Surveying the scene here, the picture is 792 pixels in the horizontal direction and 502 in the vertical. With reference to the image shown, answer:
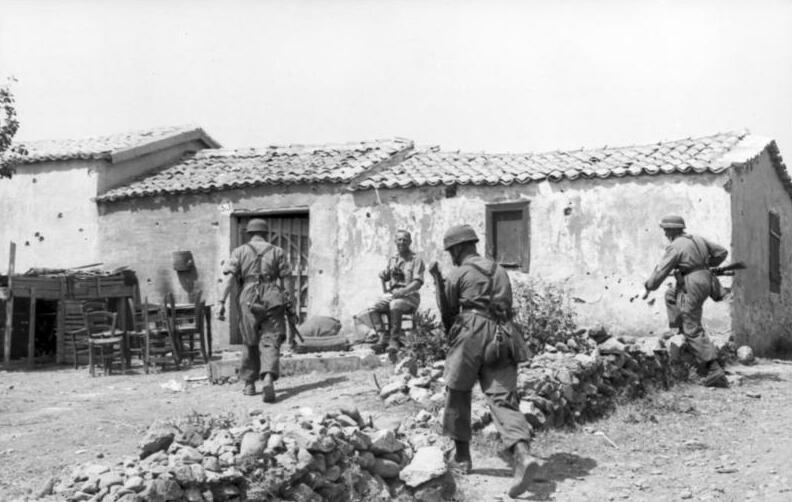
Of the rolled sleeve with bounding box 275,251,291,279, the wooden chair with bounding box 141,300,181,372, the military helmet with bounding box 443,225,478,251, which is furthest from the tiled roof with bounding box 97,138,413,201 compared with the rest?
the military helmet with bounding box 443,225,478,251

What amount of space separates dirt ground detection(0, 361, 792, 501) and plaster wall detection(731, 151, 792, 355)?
2.35 m

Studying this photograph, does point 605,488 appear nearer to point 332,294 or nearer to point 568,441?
point 568,441

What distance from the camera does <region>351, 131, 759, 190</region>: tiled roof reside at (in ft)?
43.7

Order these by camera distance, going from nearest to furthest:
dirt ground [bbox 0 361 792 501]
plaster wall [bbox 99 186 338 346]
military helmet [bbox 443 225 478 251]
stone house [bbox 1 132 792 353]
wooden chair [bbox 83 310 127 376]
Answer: dirt ground [bbox 0 361 792 501]
military helmet [bbox 443 225 478 251]
wooden chair [bbox 83 310 127 376]
stone house [bbox 1 132 792 353]
plaster wall [bbox 99 186 338 346]

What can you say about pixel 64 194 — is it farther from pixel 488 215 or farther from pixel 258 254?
pixel 258 254

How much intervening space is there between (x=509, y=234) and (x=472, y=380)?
318 inches

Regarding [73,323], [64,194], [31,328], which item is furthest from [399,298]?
[64,194]

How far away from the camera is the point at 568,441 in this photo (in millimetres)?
7754

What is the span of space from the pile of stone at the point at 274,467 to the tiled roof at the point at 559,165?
25.7 feet

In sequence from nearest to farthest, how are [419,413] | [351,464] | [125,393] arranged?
[351,464] < [419,413] < [125,393]

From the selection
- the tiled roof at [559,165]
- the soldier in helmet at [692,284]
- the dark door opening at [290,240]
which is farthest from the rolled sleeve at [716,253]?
the dark door opening at [290,240]

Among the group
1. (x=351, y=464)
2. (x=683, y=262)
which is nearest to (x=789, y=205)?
(x=683, y=262)

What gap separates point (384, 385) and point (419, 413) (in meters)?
1.17

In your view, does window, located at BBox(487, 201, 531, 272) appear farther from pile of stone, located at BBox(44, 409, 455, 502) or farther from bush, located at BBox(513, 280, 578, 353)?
pile of stone, located at BBox(44, 409, 455, 502)
